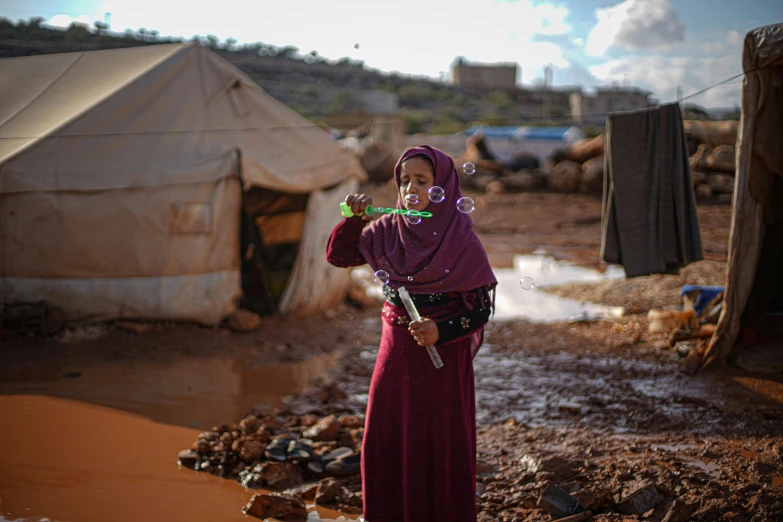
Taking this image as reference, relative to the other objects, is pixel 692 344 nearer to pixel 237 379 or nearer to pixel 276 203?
pixel 237 379

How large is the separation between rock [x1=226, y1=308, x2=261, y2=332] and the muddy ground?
9 cm

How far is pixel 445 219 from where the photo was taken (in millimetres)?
2553

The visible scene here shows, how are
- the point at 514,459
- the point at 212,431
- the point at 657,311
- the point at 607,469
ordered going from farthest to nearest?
the point at 657,311
the point at 212,431
the point at 514,459
the point at 607,469

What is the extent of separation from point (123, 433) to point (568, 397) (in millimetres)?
2785

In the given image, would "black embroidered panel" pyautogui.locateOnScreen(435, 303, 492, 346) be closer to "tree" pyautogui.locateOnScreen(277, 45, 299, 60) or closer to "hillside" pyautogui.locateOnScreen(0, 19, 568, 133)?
"hillside" pyautogui.locateOnScreen(0, 19, 568, 133)

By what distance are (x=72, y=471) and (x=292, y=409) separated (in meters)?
1.40

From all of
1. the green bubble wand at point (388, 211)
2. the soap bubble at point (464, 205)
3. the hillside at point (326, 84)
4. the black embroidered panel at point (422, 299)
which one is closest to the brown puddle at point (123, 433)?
the black embroidered panel at point (422, 299)

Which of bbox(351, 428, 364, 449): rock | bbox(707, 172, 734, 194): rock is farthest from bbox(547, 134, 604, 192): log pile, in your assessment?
bbox(351, 428, 364, 449): rock

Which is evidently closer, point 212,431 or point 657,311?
point 212,431

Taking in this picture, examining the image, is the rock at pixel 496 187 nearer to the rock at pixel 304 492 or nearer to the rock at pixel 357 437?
the rock at pixel 357 437

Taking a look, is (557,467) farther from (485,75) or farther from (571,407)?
(485,75)

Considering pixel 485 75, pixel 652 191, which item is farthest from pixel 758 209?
pixel 485 75

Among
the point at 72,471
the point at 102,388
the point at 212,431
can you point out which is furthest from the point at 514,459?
the point at 102,388

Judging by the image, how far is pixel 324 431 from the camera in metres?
3.87
